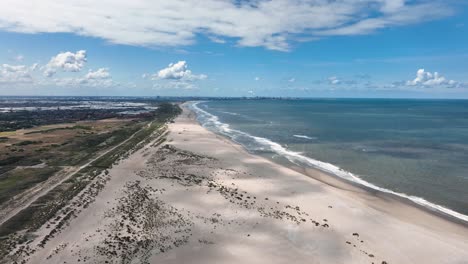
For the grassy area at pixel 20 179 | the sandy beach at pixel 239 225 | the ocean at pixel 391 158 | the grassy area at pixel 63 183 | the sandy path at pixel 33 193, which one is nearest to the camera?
the sandy beach at pixel 239 225

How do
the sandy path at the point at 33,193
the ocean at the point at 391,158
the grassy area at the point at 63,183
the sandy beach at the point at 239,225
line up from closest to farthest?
1. the sandy beach at the point at 239,225
2. the grassy area at the point at 63,183
3. the sandy path at the point at 33,193
4. the ocean at the point at 391,158

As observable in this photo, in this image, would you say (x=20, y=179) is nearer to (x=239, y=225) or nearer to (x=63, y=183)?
(x=63, y=183)

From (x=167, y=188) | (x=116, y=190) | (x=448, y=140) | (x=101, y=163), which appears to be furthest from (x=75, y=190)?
(x=448, y=140)

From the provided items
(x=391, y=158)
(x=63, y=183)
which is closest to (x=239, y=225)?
(x=63, y=183)

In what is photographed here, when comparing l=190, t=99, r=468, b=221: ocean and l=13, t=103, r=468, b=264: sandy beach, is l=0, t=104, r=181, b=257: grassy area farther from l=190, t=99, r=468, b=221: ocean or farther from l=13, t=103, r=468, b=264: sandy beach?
l=190, t=99, r=468, b=221: ocean

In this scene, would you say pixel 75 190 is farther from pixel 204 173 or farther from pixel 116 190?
pixel 204 173

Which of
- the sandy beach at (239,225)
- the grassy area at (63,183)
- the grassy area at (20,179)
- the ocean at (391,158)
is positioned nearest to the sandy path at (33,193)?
the grassy area at (63,183)

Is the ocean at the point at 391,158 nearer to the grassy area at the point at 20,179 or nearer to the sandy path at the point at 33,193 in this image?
the sandy path at the point at 33,193

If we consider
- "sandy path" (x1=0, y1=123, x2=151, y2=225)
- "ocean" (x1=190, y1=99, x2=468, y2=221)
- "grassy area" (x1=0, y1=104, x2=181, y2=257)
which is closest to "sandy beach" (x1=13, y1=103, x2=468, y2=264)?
"grassy area" (x1=0, y1=104, x2=181, y2=257)
